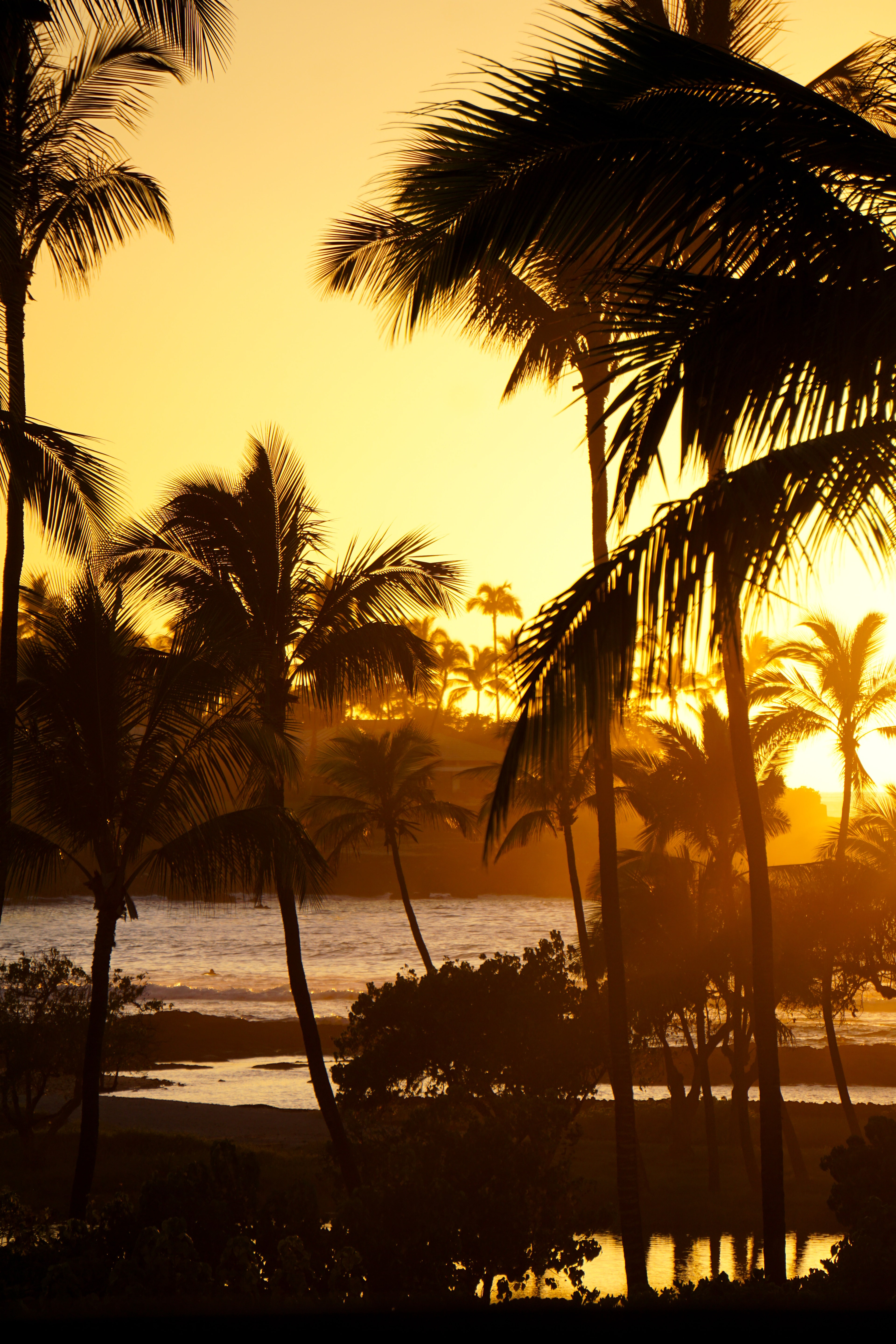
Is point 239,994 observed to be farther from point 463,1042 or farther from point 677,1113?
point 463,1042

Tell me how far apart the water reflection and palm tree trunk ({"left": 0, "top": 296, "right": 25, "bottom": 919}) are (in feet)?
31.2

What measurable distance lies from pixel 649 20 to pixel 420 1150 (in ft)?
36.3

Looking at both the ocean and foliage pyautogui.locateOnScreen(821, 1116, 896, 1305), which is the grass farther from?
foliage pyautogui.locateOnScreen(821, 1116, 896, 1305)

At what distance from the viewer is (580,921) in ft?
89.4

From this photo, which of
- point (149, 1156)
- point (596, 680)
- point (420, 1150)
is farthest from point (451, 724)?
point (596, 680)

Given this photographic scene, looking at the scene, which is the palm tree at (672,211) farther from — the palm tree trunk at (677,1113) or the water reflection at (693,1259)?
the palm tree trunk at (677,1113)

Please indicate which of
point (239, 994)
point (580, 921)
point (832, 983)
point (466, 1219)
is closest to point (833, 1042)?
point (832, 983)

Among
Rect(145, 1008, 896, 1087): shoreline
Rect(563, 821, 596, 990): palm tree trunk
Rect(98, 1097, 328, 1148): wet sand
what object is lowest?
Rect(145, 1008, 896, 1087): shoreline

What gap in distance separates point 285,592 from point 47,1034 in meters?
10.4

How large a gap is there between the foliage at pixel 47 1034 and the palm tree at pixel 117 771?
7387 millimetres

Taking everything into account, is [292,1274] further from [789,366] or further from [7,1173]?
[7,1173]

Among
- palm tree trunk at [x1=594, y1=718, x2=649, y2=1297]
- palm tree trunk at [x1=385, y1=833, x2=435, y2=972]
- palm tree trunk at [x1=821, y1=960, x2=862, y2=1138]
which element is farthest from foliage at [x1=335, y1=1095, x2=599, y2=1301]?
palm tree trunk at [x1=385, y1=833, x2=435, y2=972]

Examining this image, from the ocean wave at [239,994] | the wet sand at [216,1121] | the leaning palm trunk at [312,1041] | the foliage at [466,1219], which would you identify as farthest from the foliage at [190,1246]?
the ocean wave at [239,994]

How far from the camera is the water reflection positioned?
1622 centimetres
